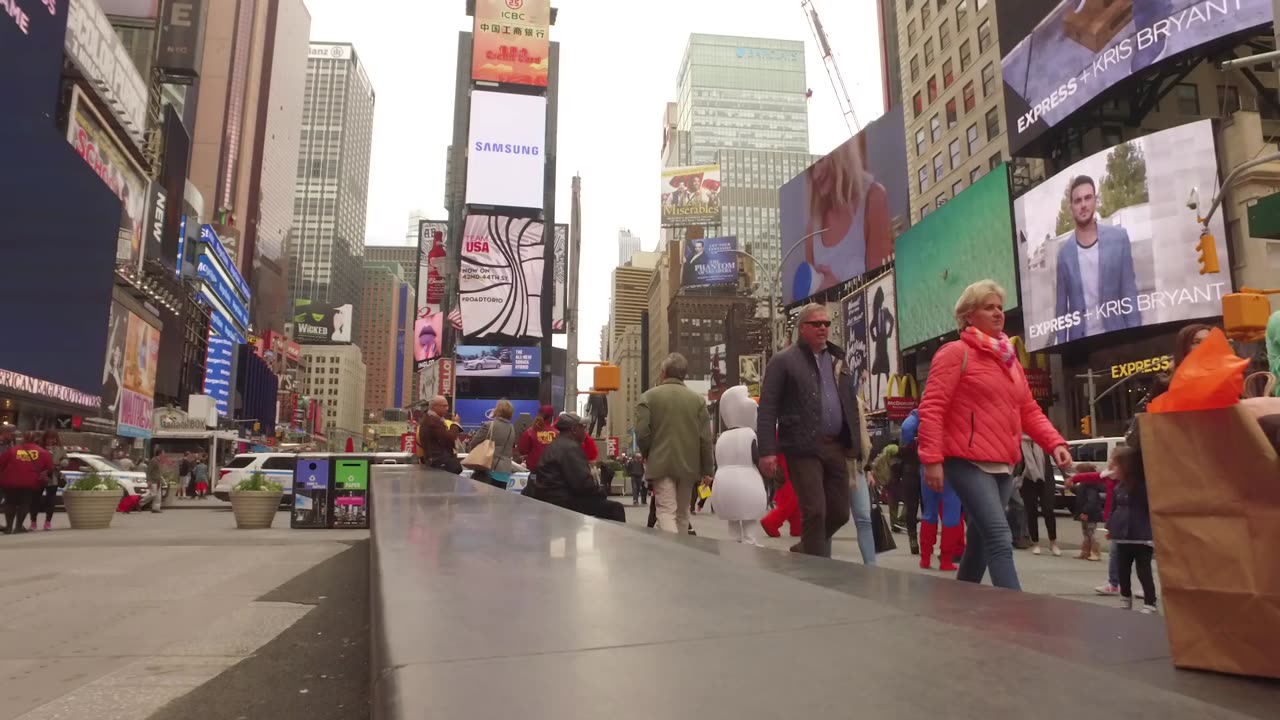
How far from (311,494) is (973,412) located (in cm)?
1181

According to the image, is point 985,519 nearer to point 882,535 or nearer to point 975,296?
point 975,296

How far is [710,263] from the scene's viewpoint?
91.2 metres

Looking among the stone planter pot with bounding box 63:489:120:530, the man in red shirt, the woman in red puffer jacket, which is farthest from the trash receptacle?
the woman in red puffer jacket

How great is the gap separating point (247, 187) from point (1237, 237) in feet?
358

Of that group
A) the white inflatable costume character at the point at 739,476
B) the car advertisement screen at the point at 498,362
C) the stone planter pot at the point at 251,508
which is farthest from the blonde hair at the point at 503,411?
the car advertisement screen at the point at 498,362

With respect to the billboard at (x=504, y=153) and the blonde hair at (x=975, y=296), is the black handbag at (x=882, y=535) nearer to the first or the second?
the blonde hair at (x=975, y=296)

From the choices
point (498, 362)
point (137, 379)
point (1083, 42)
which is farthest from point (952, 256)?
point (137, 379)

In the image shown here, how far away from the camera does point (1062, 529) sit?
Result: 567 inches

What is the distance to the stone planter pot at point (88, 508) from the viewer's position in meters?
13.0

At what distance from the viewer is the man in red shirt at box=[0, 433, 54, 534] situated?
484 inches

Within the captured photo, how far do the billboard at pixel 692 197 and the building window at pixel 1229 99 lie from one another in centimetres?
8705

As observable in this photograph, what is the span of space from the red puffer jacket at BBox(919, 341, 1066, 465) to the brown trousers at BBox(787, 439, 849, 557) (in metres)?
1.11

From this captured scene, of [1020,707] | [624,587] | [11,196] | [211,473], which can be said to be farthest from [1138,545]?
[211,473]

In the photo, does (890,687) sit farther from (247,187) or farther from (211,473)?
(247,187)
